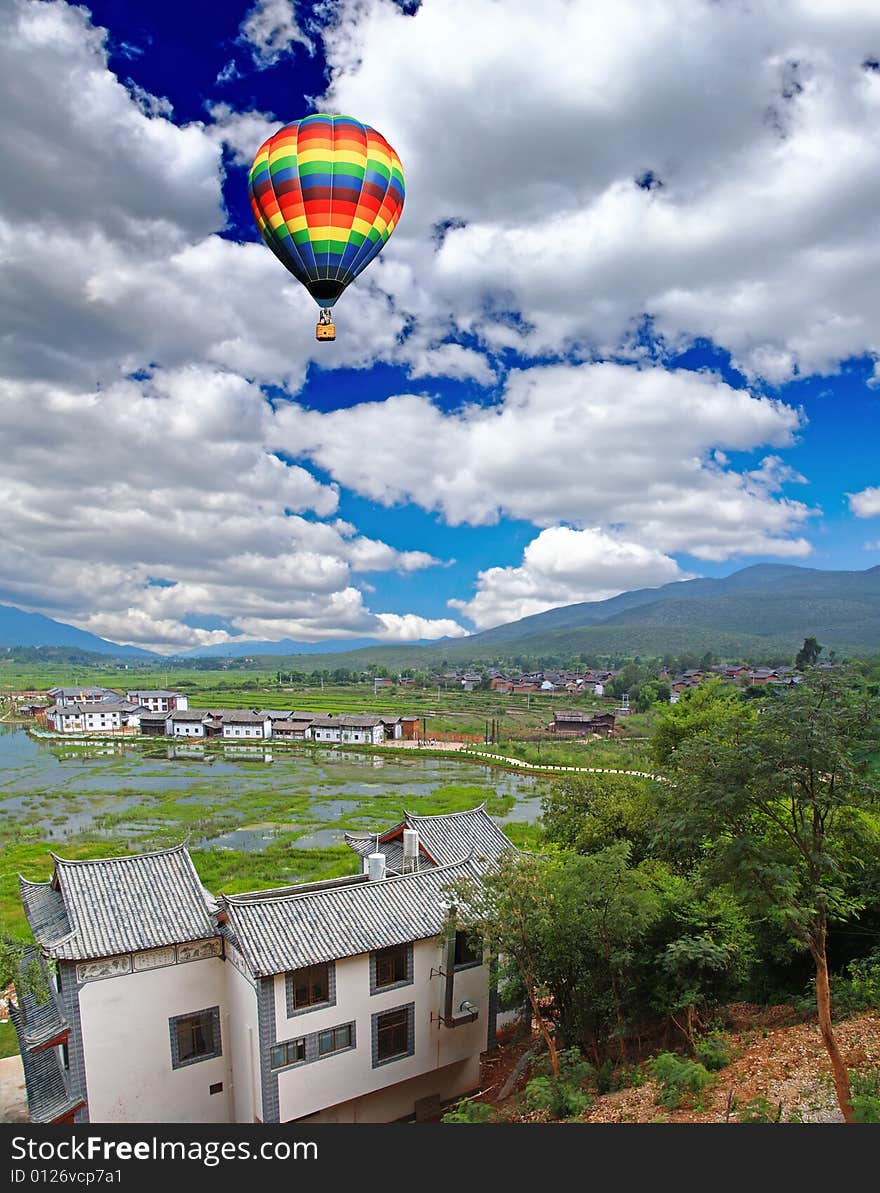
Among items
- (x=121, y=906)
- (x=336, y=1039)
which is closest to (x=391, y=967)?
(x=336, y=1039)

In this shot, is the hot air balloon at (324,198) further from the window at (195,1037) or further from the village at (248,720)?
the village at (248,720)

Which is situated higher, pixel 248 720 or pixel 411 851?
pixel 411 851

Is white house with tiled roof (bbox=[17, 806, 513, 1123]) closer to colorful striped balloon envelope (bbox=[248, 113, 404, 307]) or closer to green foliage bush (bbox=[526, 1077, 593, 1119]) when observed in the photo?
green foliage bush (bbox=[526, 1077, 593, 1119])

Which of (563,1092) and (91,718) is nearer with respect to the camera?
(563,1092)

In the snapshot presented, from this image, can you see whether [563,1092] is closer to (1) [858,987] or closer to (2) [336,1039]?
(2) [336,1039]

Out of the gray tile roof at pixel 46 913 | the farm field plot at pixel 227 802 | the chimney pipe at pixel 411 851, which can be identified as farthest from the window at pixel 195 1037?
the farm field plot at pixel 227 802
